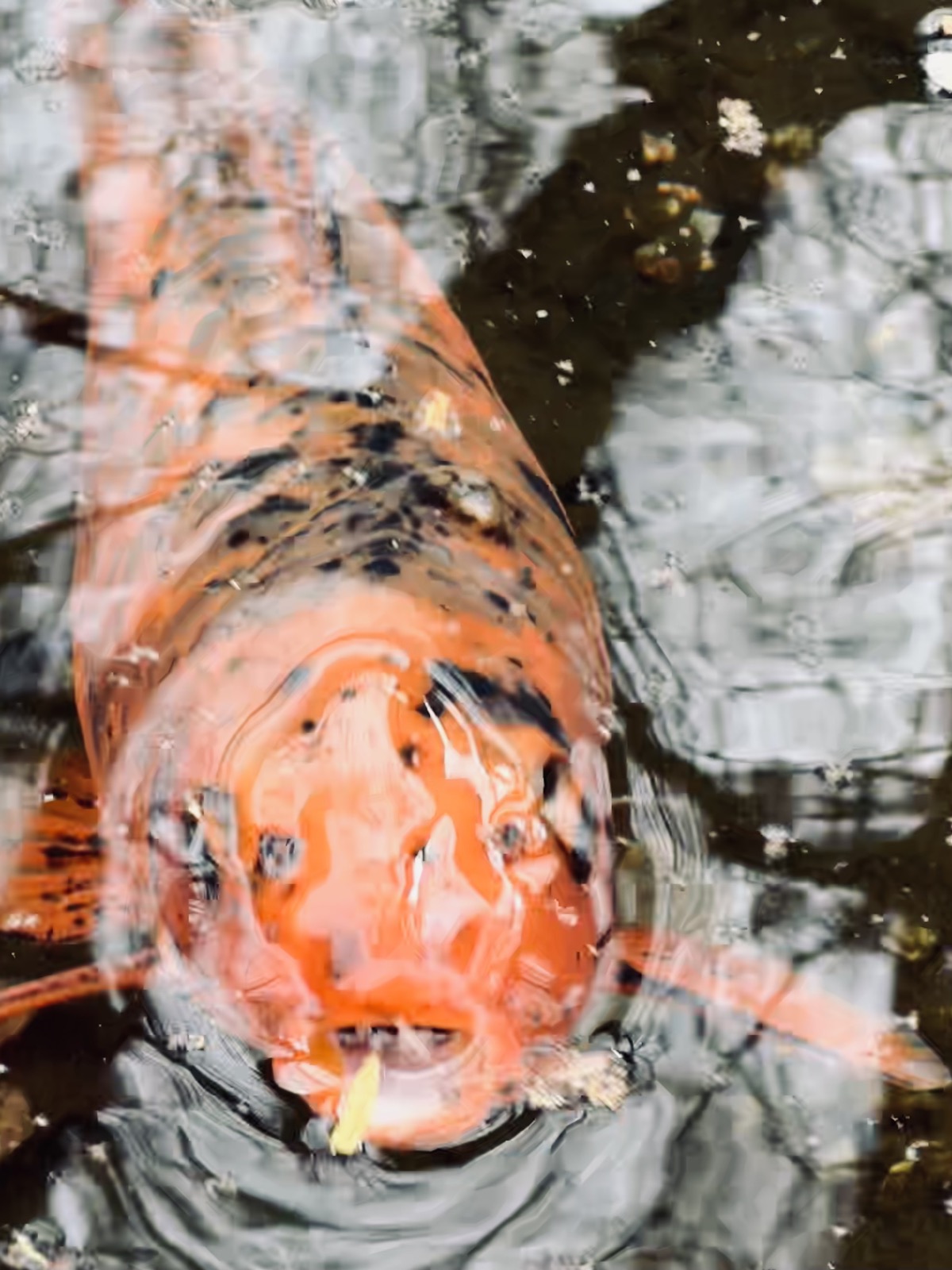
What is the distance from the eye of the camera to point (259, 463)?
9.07 ft

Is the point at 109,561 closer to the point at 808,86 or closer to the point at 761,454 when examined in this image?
the point at 761,454

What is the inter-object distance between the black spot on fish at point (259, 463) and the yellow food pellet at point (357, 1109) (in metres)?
1.24

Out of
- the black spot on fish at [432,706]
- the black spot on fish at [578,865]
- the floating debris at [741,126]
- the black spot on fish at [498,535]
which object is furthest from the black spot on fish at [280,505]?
the floating debris at [741,126]

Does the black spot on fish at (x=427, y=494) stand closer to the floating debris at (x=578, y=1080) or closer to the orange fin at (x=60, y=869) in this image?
the orange fin at (x=60, y=869)

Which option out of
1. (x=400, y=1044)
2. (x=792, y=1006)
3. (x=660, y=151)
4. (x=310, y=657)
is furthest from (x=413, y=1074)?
(x=660, y=151)

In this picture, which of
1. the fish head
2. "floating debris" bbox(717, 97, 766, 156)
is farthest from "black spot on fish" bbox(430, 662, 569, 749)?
"floating debris" bbox(717, 97, 766, 156)

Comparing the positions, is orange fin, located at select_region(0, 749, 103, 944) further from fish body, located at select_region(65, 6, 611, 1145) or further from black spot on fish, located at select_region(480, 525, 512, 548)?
black spot on fish, located at select_region(480, 525, 512, 548)

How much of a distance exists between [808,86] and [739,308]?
0.57m

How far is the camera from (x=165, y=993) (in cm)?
260

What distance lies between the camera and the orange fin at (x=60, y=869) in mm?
2686

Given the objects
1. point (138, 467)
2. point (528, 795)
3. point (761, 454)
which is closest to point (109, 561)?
point (138, 467)

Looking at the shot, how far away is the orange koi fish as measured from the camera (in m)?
2.20

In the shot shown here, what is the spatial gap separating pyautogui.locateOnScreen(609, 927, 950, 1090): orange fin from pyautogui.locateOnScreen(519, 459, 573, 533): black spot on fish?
0.89m

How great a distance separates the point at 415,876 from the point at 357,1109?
50 cm
